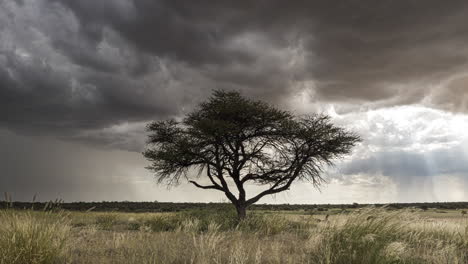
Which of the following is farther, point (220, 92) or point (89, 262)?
point (220, 92)

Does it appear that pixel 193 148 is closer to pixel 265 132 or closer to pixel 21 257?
pixel 265 132

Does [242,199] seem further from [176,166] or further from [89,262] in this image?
[89,262]

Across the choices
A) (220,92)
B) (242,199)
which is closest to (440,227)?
(242,199)

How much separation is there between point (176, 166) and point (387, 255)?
739 inches

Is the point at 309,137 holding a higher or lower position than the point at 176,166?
higher

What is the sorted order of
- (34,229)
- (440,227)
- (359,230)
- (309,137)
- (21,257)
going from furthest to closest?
(309,137) → (440,227) → (359,230) → (34,229) → (21,257)

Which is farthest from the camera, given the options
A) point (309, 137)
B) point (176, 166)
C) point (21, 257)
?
point (176, 166)

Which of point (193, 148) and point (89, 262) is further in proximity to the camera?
point (193, 148)

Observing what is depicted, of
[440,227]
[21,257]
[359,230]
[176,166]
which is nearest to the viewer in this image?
[21,257]

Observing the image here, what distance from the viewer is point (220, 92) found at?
81.0 ft

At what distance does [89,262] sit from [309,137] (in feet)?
57.1

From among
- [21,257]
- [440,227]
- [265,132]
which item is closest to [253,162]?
[265,132]

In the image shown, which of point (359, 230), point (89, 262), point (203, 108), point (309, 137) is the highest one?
point (203, 108)

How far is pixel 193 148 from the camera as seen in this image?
23.4 metres
